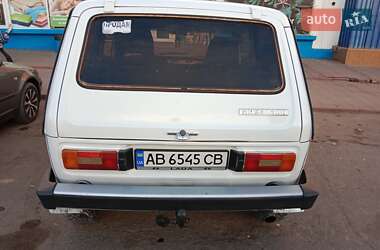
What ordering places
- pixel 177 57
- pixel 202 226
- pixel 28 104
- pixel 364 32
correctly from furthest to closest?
pixel 364 32 → pixel 28 104 → pixel 202 226 → pixel 177 57

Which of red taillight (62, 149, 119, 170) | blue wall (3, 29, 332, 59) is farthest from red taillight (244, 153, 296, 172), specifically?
blue wall (3, 29, 332, 59)

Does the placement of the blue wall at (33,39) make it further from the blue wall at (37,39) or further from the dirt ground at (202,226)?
the dirt ground at (202,226)

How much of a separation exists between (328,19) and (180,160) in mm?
10397

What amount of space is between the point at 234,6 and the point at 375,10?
9.65m

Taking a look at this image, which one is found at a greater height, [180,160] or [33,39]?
[180,160]

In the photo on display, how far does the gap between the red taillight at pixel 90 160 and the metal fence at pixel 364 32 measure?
10474mm

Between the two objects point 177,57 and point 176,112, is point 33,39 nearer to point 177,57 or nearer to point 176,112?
point 177,57

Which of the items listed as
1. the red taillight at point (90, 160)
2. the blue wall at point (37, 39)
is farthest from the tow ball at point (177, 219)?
the blue wall at point (37, 39)

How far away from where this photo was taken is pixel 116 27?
2.14m

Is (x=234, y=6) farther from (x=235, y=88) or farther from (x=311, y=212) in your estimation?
(x=311, y=212)

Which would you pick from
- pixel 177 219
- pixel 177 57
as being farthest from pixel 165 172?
pixel 177 57

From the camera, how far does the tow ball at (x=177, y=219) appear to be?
6.84ft

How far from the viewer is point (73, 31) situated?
210cm

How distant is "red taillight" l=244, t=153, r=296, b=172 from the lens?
2092 mm
